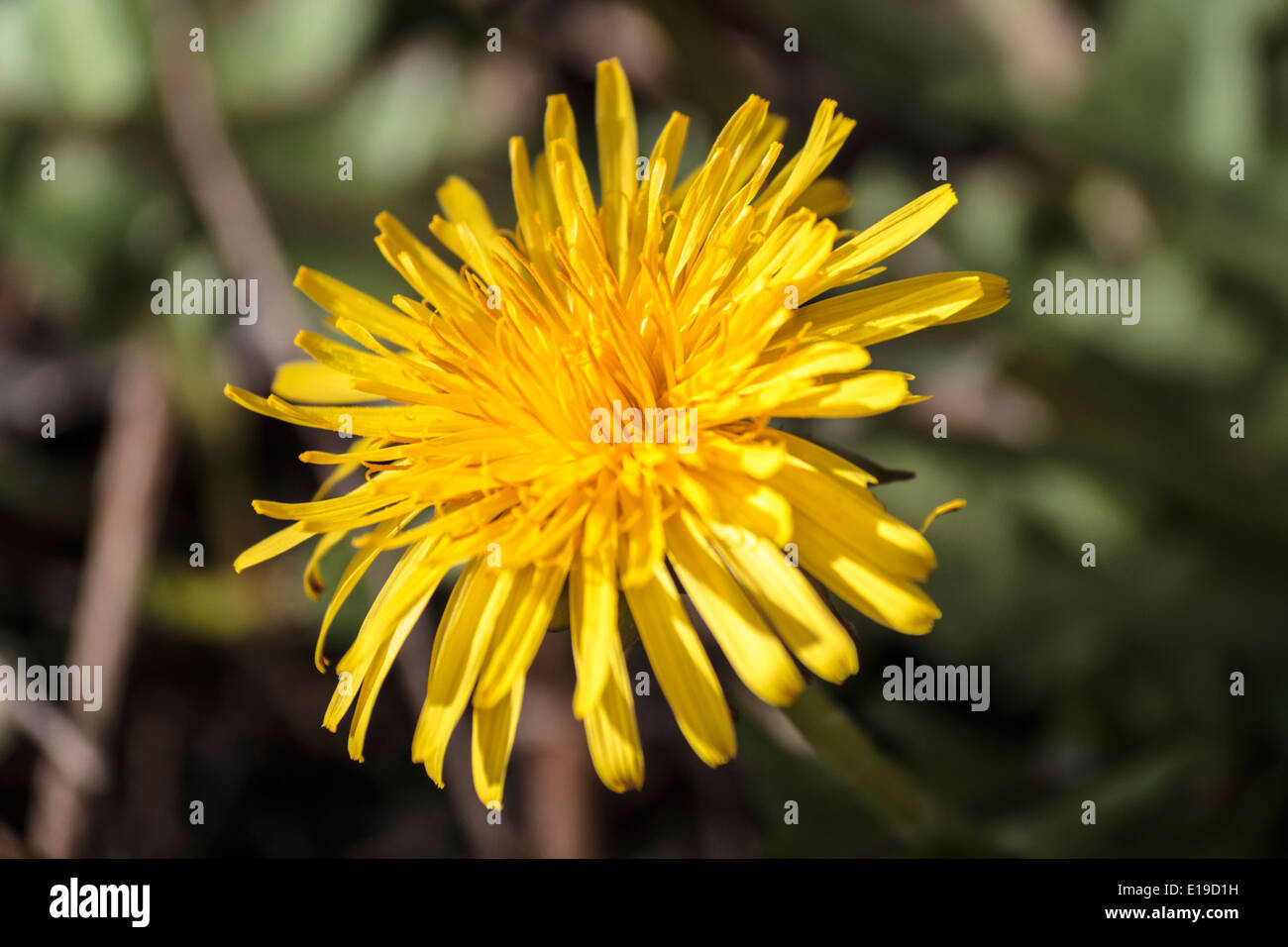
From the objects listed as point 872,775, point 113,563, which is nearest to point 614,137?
point 872,775

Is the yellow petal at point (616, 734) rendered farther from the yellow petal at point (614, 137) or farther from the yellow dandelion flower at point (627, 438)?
the yellow petal at point (614, 137)

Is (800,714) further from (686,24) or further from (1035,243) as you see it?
(686,24)

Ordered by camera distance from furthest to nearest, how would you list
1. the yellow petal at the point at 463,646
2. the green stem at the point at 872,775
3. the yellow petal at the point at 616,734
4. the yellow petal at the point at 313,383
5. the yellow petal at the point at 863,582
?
the yellow petal at the point at 313,383
the green stem at the point at 872,775
the yellow petal at the point at 463,646
the yellow petal at the point at 616,734
the yellow petal at the point at 863,582

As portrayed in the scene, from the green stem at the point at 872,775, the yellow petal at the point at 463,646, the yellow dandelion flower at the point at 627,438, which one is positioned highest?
the yellow dandelion flower at the point at 627,438

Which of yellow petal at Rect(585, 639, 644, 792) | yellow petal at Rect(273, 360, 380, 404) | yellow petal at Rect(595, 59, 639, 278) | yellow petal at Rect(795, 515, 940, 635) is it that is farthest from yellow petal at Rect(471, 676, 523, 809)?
yellow petal at Rect(595, 59, 639, 278)

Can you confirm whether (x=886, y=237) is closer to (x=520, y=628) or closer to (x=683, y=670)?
(x=683, y=670)

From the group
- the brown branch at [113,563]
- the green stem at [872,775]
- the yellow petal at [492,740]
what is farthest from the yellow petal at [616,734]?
the brown branch at [113,563]
